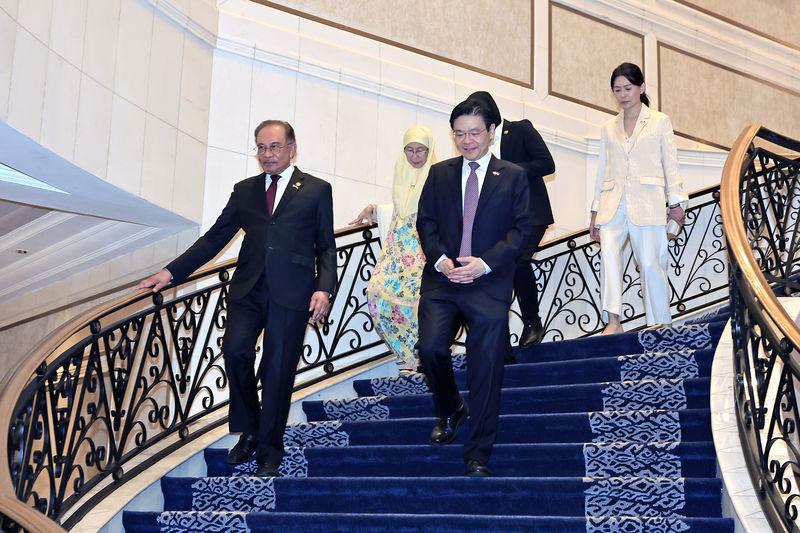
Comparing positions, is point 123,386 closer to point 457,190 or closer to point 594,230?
point 457,190

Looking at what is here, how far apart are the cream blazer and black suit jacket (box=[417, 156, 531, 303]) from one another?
157cm

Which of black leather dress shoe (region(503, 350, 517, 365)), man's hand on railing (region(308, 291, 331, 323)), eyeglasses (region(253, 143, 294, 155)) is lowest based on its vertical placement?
black leather dress shoe (region(503, 350, 517, 365))

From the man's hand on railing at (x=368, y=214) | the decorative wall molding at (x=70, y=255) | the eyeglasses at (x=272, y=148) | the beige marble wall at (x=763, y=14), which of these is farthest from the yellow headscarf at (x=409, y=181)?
the beige marble wall at (x=763, y=14)

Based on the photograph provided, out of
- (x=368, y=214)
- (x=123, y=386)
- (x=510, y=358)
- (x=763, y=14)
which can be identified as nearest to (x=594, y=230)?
(x=510, y=358)

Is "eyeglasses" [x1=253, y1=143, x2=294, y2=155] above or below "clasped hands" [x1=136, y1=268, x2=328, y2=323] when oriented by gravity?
above

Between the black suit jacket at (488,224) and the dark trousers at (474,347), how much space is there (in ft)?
0.22

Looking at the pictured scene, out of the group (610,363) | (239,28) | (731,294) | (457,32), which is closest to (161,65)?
(239,28)

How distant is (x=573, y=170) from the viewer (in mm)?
9656

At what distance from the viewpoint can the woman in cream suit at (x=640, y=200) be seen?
627cm

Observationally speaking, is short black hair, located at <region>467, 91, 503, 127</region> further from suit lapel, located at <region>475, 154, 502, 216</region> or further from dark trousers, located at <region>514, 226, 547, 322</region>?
dark trousers, located at <region>514, 226, 547, 322</region>

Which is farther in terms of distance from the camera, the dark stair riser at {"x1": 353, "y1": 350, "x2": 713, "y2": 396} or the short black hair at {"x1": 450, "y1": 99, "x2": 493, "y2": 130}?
the dark stair riser at {"x1": 353, "y1": 350, "x2": 713, "y2": 396}

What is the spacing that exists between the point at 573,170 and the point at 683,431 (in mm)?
5033

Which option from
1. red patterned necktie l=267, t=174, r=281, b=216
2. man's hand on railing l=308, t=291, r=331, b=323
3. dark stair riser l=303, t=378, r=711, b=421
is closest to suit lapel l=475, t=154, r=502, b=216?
man's hand on railing l=308, t=291, r=331, b=323

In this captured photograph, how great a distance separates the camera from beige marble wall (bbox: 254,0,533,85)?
342 inches
